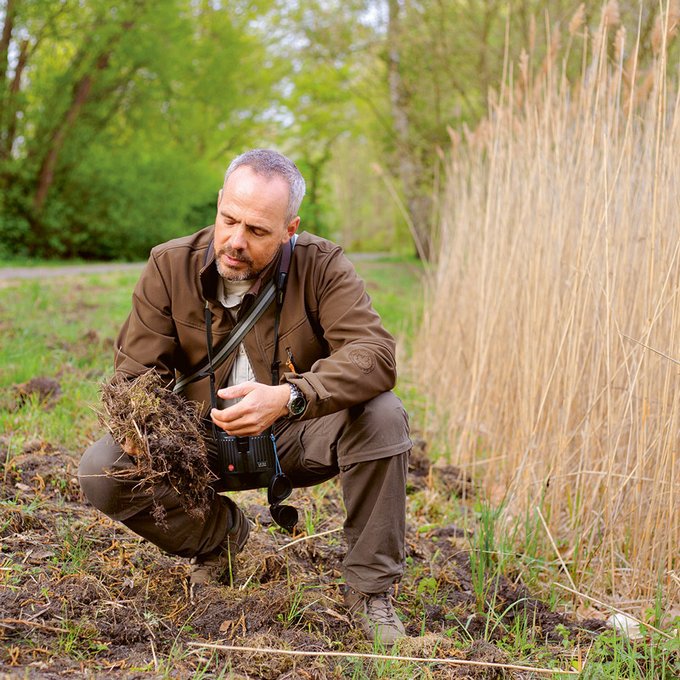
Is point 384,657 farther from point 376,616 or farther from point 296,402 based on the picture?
point 296,402

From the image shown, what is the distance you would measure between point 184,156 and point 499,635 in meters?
15.1

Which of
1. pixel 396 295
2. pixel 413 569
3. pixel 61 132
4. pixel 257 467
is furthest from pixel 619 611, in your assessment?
pixel 61 132

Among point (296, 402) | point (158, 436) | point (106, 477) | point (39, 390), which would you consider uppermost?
point (296, 402)

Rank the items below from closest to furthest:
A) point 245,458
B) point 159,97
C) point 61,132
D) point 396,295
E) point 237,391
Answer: point 237,391 → point 245,458 → point 396,295 → point 61,132 → point 159,97

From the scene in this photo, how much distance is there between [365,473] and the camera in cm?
244

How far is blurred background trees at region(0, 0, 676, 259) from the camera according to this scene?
13.2 m

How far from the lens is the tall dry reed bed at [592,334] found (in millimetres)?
2760

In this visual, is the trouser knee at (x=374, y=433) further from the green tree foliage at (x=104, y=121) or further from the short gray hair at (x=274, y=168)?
the green tree foliage at (x=104, y=121)

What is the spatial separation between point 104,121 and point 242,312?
13708mm

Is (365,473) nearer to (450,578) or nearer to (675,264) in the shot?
(450,578)

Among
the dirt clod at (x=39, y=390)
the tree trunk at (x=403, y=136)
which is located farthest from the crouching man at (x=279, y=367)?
the tree trunk at (x=403, y=136)

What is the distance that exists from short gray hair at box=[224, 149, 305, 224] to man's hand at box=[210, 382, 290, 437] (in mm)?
599

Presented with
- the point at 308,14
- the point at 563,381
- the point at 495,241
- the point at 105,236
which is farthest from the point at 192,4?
the point at 563,381

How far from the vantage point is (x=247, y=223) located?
2.51m
